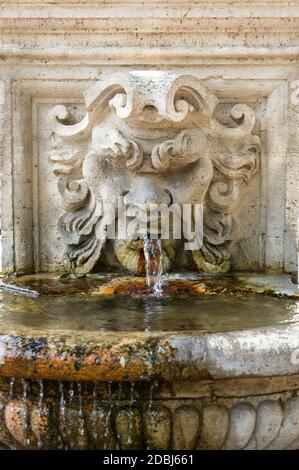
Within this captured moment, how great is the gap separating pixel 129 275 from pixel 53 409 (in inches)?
41.8

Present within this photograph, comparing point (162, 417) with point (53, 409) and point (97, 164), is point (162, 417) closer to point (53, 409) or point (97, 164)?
point (53, 409)

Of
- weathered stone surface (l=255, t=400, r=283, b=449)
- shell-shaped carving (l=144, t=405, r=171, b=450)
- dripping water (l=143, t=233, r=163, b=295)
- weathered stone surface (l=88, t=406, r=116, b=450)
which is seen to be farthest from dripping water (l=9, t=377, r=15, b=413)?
dripping water (l=143, t=233, r=163, b=295)

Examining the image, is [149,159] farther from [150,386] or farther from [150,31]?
[150,386]

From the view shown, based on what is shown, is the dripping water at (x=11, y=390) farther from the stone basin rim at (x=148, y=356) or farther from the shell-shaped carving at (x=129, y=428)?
the shell-shaped carving at (x=129, y=428)

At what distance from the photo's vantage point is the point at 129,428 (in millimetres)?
1971

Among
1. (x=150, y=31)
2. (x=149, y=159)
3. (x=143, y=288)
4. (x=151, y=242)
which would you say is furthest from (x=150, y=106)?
(x=143, y=288)

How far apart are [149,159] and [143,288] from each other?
51cm

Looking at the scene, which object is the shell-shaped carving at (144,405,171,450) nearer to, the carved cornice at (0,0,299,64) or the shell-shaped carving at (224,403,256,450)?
the shell-shaped carving at (224,403,256,450)

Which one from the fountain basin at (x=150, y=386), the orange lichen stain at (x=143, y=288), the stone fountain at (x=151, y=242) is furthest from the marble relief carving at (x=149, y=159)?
the fountain basin at (x=150, y=386)

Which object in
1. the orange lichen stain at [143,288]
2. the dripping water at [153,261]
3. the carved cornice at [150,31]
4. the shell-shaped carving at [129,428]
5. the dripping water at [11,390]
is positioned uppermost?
the carved cornice at [150,31]

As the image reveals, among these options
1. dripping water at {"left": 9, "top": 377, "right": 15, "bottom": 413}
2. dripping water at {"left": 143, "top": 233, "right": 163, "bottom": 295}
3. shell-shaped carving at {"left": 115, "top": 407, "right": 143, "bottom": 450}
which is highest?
dripping water at {"left": 143, "top": 233, "right": 163, "bottom": 295}

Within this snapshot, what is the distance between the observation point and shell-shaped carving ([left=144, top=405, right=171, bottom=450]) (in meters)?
1.96

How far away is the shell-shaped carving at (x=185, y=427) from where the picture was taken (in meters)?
1.97

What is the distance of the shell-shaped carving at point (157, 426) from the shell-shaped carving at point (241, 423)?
6.9 inches
